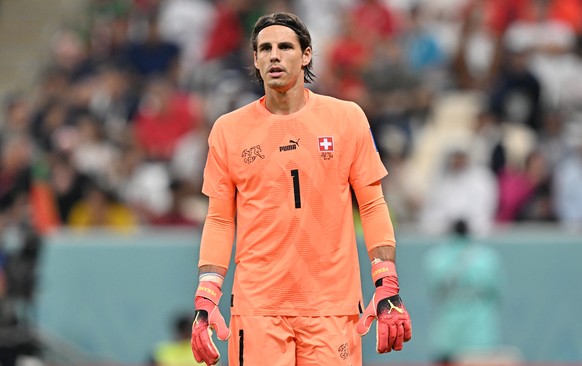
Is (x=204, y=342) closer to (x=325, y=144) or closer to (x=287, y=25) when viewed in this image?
(x=325, y=144)

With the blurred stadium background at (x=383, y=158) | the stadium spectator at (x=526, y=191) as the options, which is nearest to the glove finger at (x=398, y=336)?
the blurred stadium background at (x=383, y=158)

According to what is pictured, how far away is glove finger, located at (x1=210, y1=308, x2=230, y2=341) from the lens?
6867mm

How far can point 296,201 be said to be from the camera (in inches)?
277

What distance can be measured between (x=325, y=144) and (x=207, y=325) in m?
1.07

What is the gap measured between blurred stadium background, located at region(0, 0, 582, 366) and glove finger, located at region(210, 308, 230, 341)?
6.09 m

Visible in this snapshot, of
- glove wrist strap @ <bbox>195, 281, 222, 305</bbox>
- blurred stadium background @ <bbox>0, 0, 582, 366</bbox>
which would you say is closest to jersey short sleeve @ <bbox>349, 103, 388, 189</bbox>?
glove wrist strap @ <bbox>195, 281, 222, 305</bbox>

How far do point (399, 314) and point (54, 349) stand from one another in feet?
28.9

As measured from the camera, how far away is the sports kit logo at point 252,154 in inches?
279

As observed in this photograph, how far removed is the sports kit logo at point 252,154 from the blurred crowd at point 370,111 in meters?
7.16

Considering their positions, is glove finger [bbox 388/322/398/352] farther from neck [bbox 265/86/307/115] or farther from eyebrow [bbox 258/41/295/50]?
eyebrow [bbox 258/41/295/50]

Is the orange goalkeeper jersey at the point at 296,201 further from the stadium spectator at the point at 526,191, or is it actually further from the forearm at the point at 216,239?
the stadium spectator at the point at 526,191

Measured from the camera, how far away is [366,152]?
7156 millimetres

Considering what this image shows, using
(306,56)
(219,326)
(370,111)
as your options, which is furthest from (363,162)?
(370,111)

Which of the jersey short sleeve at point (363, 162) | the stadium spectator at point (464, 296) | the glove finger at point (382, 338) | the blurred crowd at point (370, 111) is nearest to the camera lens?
the glove finger at point (382, 338)
